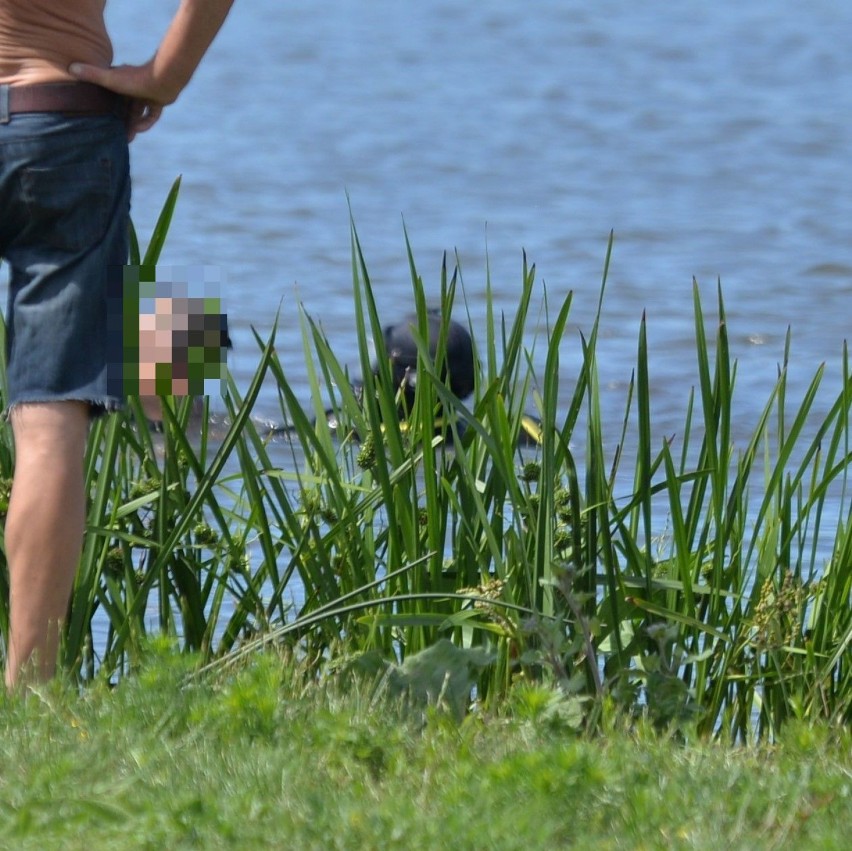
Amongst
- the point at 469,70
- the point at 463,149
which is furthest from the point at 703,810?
the point at 469,70

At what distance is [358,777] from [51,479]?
80cm

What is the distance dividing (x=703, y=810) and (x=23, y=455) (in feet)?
4.31

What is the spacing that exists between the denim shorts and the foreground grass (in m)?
0.53

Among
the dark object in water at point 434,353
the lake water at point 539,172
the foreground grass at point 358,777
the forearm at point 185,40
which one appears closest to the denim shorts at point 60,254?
the forearm at point 185,40

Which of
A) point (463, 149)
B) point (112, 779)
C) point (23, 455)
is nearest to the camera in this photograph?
point (112, 779)

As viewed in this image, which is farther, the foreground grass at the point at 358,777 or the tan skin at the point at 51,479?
the tan skin at the point at 51,479

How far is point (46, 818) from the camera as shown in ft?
8.11

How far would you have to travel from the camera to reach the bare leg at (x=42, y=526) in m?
3.16

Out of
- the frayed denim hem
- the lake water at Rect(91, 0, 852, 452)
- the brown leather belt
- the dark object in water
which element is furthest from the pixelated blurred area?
the dark object in water

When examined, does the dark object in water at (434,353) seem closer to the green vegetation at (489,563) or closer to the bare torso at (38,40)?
the green vegetation at (489,563)

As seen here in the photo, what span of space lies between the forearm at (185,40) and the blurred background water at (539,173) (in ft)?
2.00

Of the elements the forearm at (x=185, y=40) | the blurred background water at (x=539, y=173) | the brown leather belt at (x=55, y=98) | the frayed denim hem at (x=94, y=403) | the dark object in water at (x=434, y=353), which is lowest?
the blurred background water at (x=539, y=173)

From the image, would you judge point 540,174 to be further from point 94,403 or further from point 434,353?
point 94,403

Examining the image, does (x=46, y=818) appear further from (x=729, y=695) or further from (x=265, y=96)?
(x=265, y=96)
